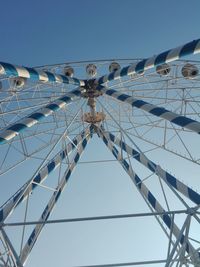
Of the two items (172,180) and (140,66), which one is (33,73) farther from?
(172,180)

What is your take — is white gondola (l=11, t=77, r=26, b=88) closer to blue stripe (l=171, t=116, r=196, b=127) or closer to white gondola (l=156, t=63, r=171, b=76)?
white gondola (l=156, t=63, r=171, b=76)

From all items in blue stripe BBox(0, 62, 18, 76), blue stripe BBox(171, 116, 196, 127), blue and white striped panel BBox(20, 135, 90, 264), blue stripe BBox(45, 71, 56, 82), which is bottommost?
blue and white striped panel BBox(20, 135, 90, 264)

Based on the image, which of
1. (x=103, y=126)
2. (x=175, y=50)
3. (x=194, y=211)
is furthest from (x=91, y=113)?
(x=194, y=211)

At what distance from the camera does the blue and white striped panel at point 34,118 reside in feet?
46.3

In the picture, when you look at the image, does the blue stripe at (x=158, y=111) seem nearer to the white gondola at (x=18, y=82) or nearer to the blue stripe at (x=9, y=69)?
the blue stripe at (x=9, y=69)

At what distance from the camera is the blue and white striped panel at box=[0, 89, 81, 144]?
555 inches

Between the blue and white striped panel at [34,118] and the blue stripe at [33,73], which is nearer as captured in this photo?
the blue and white striped panel at [34,118]

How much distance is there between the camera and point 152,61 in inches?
703

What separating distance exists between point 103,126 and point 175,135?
5.72 metres

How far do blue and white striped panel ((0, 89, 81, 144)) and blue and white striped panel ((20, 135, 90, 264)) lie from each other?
4.50 metres

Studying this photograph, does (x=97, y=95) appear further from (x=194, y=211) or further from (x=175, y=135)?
(x=194, y=211)

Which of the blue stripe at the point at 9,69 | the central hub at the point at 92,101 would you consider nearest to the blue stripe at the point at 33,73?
the blue stripe at the point at 9,69

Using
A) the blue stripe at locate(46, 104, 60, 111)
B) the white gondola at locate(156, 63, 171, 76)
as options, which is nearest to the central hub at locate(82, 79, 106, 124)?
the white gondola at locate(156, 63, 171, 76)

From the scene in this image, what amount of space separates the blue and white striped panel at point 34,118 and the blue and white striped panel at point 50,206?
4.50 metres
